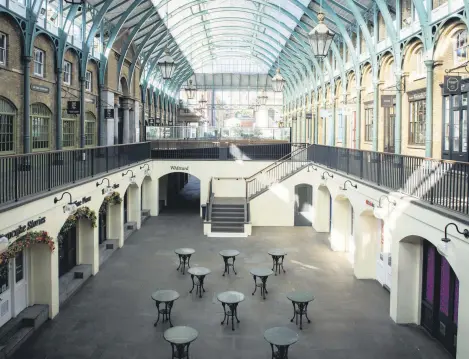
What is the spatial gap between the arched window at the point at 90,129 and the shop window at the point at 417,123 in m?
15.5

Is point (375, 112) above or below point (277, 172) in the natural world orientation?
above

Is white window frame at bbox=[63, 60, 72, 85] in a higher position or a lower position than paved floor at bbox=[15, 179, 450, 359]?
higher

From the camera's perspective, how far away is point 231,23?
40656 mm

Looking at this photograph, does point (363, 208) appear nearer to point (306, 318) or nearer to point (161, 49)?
point (306, 318)

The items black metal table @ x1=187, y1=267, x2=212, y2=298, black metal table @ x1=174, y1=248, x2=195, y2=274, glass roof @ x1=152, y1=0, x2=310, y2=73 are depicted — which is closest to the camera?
black metal table @ x1=187, y1=267, x2=212, y2=298

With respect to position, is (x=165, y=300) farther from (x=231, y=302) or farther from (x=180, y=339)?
(x=180, y=339)

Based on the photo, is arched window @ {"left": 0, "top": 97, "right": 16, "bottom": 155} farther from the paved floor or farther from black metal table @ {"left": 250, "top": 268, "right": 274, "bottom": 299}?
black metal table @ {"left": 250, "top": 268, "right": 274, "bottom": 299}

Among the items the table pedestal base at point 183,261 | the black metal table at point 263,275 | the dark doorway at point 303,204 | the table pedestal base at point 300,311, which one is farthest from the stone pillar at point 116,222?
the dark doorway at point 303,204

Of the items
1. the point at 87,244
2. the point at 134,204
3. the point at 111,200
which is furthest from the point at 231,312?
the point at 134,204

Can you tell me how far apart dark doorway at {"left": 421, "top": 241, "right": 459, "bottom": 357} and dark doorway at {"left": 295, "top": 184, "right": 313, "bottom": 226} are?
47.1 ft

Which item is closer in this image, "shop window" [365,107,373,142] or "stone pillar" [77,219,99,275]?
"stone pillar" [77,219,99,275]

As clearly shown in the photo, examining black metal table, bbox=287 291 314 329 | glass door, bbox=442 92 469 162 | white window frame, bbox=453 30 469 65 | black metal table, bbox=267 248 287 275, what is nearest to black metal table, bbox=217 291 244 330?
black metal table, bbox=287 291 314 329

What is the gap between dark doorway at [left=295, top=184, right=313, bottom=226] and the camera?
26.8 m

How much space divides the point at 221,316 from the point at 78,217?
557cm
